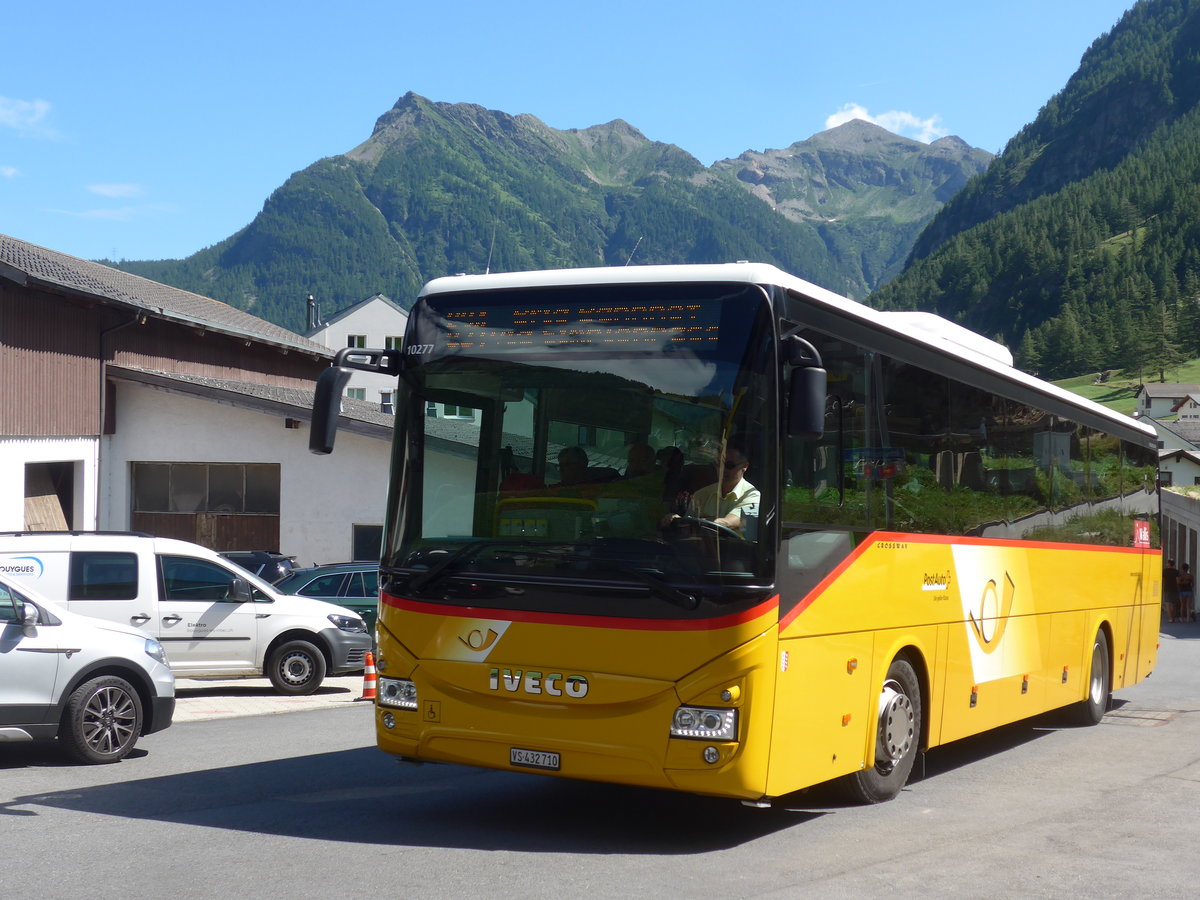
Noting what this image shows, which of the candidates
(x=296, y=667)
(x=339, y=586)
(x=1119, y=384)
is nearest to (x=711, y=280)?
(x=296, y=667)

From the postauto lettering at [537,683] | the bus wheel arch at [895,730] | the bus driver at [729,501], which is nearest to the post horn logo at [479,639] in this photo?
the postauto lettering at [537,683]

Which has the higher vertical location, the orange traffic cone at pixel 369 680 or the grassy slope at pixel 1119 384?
the grassy slope at pixel 1119 384

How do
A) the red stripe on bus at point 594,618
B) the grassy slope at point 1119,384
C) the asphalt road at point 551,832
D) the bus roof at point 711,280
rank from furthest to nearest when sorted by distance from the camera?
the grassy slope at point 1119,384 < the bus roof at point 711,280 < the red stripe on bus at point 594,618 < the asphalt road at point 551,832

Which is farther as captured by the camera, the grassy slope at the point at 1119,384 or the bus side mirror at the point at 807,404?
the grassy slope at the point at 1119,384

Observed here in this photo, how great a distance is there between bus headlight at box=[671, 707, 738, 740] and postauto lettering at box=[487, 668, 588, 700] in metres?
0.56

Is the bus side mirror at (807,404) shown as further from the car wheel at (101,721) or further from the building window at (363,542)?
the building window at (363,542)

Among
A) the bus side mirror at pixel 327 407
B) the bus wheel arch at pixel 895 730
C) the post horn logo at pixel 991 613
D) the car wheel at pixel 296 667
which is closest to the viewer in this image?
the bus side mirror at pixel 327 407

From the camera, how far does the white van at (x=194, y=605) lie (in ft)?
48.5

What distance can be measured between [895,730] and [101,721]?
6.17 m

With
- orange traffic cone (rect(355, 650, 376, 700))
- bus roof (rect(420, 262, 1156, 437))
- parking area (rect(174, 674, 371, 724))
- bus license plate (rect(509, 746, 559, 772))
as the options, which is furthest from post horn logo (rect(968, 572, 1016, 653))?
parking area (rect(174, 674, 371, 724))

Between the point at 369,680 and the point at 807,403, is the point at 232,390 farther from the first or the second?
the point at 807,403

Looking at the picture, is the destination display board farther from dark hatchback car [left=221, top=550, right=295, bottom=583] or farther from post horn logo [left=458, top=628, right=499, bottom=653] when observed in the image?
dark hatchback car [left=221, top=550, right=295, bottom=583]

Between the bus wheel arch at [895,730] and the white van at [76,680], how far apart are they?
227 inches

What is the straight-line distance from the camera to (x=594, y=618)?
7.36 meters
